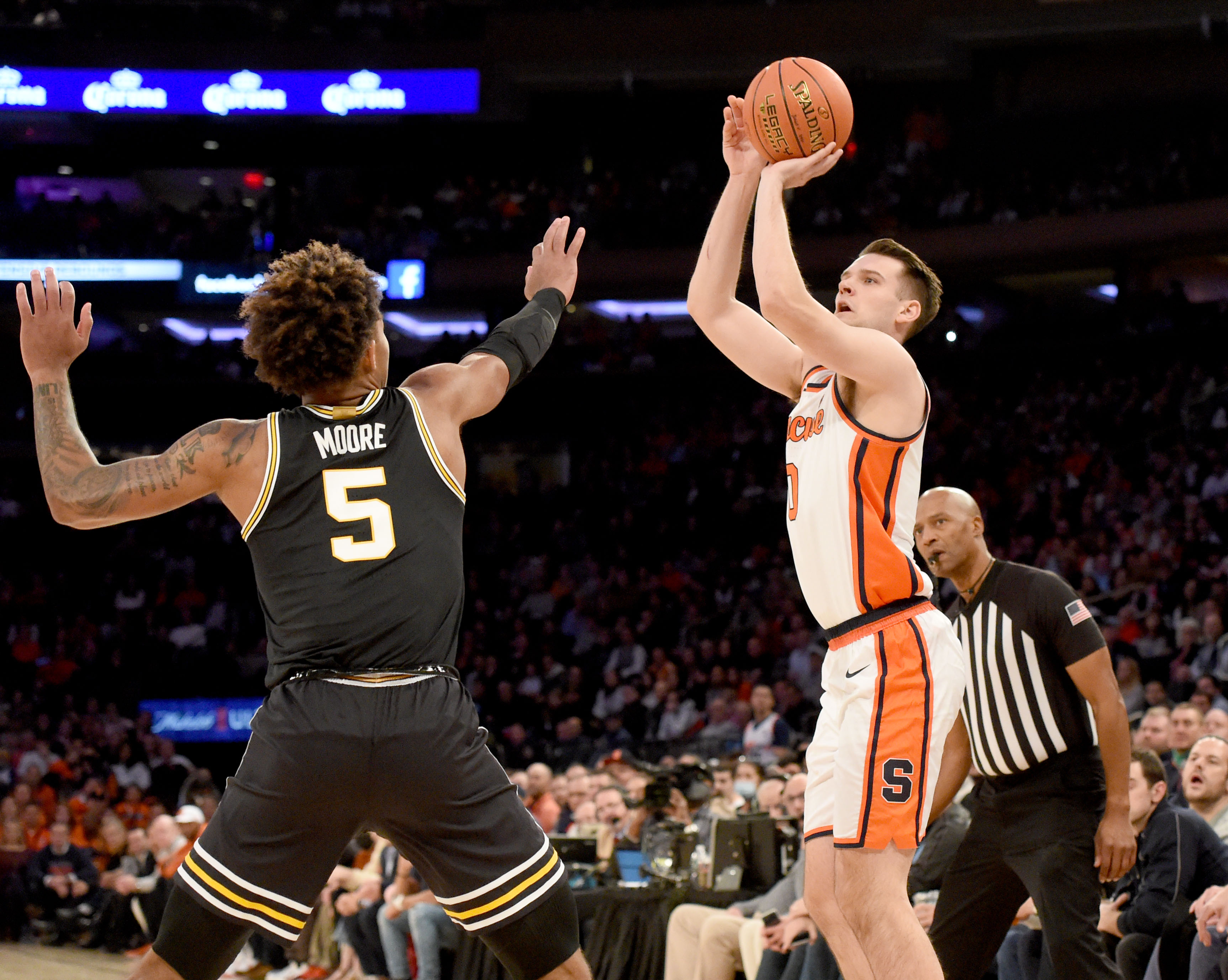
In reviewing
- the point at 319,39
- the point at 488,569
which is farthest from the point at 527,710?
the point at 319,39

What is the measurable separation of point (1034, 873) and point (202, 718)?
16.8 m

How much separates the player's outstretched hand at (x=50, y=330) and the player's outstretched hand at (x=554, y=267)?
1.31 metres

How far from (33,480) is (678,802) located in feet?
60.9

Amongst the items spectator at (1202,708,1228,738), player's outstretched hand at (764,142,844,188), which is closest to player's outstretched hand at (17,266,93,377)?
player's outstretched hand at (764,142,844,188)

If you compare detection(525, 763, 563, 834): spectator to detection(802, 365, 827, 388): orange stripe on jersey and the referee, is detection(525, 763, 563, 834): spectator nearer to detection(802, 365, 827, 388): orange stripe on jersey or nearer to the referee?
the referee

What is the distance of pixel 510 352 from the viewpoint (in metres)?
3.91

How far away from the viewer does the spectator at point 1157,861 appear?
5691 millimetres

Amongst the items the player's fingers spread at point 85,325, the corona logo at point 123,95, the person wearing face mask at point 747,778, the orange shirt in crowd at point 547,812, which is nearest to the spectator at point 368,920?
the orange shirt in crowd at point 547,812

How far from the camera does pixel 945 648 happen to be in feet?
12.4

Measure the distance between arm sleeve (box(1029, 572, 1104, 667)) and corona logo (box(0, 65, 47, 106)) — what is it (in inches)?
808

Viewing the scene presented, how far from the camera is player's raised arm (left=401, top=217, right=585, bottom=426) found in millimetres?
3680

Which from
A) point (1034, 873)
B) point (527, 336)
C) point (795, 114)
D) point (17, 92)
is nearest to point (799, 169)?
point (795, 114)

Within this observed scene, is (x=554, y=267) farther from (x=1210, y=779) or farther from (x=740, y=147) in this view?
(x=1210, y=779)

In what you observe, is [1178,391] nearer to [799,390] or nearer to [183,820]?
[183,820]
